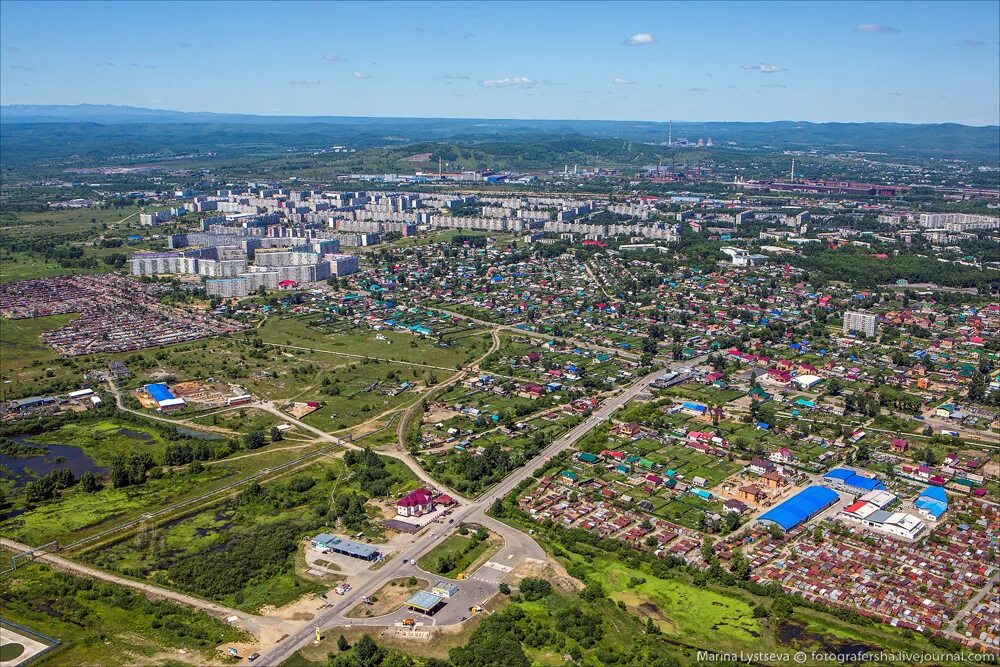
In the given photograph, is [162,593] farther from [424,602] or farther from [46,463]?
[46,463]

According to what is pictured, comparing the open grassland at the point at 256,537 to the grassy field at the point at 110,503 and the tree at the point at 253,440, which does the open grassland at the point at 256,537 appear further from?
the tree at the point at 253,440

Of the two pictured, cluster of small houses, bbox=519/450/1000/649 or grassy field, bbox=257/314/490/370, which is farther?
grassy field, bbox=257/314/490/370

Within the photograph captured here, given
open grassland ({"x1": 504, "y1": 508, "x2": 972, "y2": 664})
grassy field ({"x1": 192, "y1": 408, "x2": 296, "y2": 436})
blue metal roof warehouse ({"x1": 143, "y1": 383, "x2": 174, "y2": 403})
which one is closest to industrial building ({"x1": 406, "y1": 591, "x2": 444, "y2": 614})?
open grassland ({"x1": 504, "y1": 508, "x2": 972, "y2": 664})

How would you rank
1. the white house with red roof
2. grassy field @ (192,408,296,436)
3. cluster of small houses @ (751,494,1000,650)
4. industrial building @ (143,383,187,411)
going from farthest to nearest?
industrial building @ (143,383,187,411) → grassy field @ (192,408,296,436) → the white house with red roof → cluster of small houses @ (751,494,1000,650)

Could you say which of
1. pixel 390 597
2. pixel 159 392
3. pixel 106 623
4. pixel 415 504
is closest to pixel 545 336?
pixel 159 392

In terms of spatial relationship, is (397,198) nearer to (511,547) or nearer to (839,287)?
(839,287)

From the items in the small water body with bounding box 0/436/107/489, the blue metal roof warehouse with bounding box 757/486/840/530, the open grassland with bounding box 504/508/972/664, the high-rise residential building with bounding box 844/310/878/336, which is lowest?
the small water body with bounding box 0/436/107/489

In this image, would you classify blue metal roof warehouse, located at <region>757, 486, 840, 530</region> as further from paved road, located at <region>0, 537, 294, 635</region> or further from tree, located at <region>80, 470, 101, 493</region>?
tree, located at <region>80, 470, 101, 493</region>
